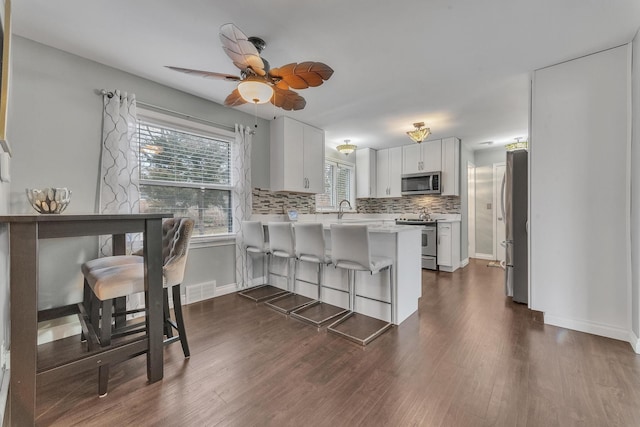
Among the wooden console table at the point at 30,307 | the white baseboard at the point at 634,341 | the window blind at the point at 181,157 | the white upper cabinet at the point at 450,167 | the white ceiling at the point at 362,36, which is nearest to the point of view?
the wooden console table at the point at 30,307

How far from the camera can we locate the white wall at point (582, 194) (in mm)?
2188

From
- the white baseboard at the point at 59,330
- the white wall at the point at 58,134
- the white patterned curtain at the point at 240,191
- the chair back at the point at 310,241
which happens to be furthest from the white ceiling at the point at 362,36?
the white baseboard at the point at 59,330

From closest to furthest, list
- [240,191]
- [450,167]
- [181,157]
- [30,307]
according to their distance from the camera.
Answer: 1. [30,307]
2. [181,157]
3. [240,191]
4. [450,167]

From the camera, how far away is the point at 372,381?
5.46 ft

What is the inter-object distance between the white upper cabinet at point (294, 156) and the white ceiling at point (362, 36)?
89 cm

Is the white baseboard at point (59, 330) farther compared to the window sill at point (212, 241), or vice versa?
the window sill at point (212, 241)

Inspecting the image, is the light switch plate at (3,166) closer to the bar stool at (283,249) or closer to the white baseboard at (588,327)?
the bar stool at (283,249)

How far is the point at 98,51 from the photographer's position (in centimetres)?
229

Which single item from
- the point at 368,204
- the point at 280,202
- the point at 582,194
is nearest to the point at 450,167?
the point at 368,204

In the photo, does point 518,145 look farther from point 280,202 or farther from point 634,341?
point 280,202

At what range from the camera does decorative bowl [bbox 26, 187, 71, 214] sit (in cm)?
174

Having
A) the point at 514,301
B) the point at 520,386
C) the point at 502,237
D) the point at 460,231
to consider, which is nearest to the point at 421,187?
the point at 460,231

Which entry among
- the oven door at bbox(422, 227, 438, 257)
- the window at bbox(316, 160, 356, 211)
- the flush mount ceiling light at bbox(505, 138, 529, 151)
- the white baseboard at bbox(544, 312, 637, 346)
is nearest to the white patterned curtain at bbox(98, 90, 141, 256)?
the window at bbox(316, 160, 356, 211)

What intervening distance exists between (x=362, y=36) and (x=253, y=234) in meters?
2.37
